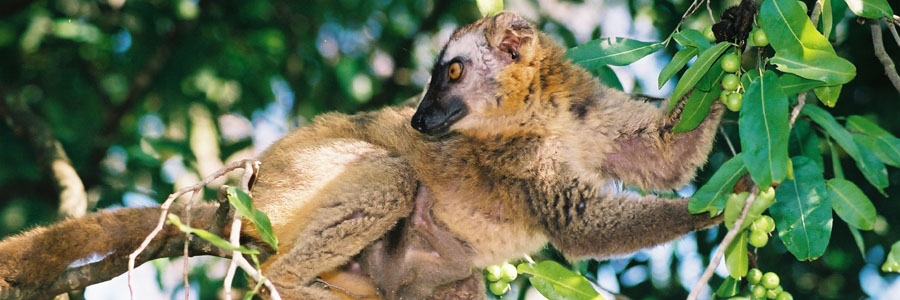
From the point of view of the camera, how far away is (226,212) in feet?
11.3

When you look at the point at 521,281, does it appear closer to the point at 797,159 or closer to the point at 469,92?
the point at 469,92

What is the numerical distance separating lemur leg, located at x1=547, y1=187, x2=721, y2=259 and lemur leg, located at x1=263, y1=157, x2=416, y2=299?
75 centimetres

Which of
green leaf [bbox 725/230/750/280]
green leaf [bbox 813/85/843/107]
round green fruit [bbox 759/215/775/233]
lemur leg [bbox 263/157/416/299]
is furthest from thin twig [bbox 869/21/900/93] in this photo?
lemur leg [bbox 263/157/416/299]

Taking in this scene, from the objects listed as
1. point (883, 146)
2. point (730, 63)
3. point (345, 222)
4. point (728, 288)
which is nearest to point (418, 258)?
point (345, 222)

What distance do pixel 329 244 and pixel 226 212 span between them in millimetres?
604

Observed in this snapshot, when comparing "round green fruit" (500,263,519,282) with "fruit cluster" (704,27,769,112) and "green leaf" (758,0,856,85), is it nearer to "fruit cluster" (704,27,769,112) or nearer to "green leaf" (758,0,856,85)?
"fruit cluster" (704,27,769,112)

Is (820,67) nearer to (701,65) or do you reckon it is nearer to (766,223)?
(701,65)

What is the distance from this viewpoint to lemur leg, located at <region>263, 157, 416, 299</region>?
383 cm

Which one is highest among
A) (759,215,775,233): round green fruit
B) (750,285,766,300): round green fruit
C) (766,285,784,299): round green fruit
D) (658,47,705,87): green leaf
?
(658,47,705,87): green leaf

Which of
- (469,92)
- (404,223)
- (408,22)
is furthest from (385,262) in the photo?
(408,22)

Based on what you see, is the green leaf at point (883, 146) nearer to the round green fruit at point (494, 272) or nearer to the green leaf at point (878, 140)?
the green leaf at point (878, 140)

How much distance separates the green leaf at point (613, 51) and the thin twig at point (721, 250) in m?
0.95

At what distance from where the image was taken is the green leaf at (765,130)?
2.58m

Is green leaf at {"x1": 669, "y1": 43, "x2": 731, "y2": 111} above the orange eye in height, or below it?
above
